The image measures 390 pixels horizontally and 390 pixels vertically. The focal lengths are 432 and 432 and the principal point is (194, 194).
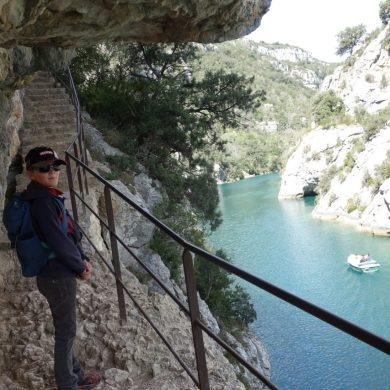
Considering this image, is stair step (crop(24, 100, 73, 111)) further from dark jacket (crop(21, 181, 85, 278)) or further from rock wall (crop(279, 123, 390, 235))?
rock wall (crop(279, 123, 390, 235))

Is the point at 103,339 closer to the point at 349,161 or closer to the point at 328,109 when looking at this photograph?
the point at 349,161

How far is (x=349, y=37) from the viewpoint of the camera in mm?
69688

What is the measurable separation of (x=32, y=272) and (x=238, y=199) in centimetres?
5443

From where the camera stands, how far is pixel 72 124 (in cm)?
912

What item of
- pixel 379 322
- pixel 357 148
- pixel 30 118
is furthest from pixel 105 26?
pixel 357 148

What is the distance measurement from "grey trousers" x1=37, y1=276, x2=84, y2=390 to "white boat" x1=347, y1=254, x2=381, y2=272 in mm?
26876

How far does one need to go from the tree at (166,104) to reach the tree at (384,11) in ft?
189

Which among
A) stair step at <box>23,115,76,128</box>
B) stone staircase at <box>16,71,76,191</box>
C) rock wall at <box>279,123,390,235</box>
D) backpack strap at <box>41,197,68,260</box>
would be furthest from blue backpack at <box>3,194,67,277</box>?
rock wall at <box>279,123,390,235</box>

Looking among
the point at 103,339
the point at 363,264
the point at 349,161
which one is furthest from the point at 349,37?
the point at 103,339

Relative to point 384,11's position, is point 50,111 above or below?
below

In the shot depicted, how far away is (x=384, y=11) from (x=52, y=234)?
71.8 meters

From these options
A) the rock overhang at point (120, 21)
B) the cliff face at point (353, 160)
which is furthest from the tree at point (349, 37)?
the rock overhang at point (120, 21)

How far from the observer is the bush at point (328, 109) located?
59.3 meters

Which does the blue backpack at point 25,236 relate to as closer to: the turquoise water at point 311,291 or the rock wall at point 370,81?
the turquoise water at point 311,291
